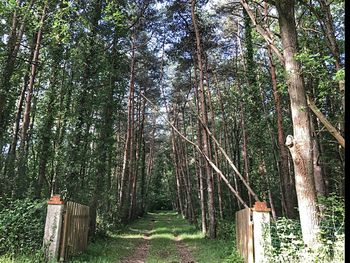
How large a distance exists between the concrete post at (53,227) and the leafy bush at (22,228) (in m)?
0.33

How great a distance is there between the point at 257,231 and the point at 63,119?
8.83 meters

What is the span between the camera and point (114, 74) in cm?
1423

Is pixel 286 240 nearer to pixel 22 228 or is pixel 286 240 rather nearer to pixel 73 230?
pixel 73 230

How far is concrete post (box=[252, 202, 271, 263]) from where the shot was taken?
642 cm

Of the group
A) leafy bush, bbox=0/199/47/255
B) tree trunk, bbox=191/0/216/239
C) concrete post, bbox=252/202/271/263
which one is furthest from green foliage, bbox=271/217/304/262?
tree trunk, bbox=191/0/216/239

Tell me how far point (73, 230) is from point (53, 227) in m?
1.38

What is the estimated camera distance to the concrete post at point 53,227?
24.6 ft

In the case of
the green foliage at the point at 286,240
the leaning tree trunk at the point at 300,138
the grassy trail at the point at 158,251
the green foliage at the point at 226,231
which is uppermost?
the leaning tree trunk at the point at 300,138

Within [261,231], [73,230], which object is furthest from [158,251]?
[261,231]

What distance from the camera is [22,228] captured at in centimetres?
776

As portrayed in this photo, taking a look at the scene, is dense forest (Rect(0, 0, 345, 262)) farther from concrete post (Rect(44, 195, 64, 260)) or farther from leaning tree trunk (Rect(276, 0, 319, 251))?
concrete post (Rect(44, 195, 64, 260))

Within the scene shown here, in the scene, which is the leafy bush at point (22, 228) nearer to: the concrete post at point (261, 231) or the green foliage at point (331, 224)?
the concrete post at point (261, 231)

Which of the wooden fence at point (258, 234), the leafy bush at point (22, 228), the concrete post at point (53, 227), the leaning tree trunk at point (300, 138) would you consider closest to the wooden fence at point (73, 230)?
the concrete post at point (53, 227)

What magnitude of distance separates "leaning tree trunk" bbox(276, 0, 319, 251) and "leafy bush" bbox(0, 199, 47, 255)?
6010mm
